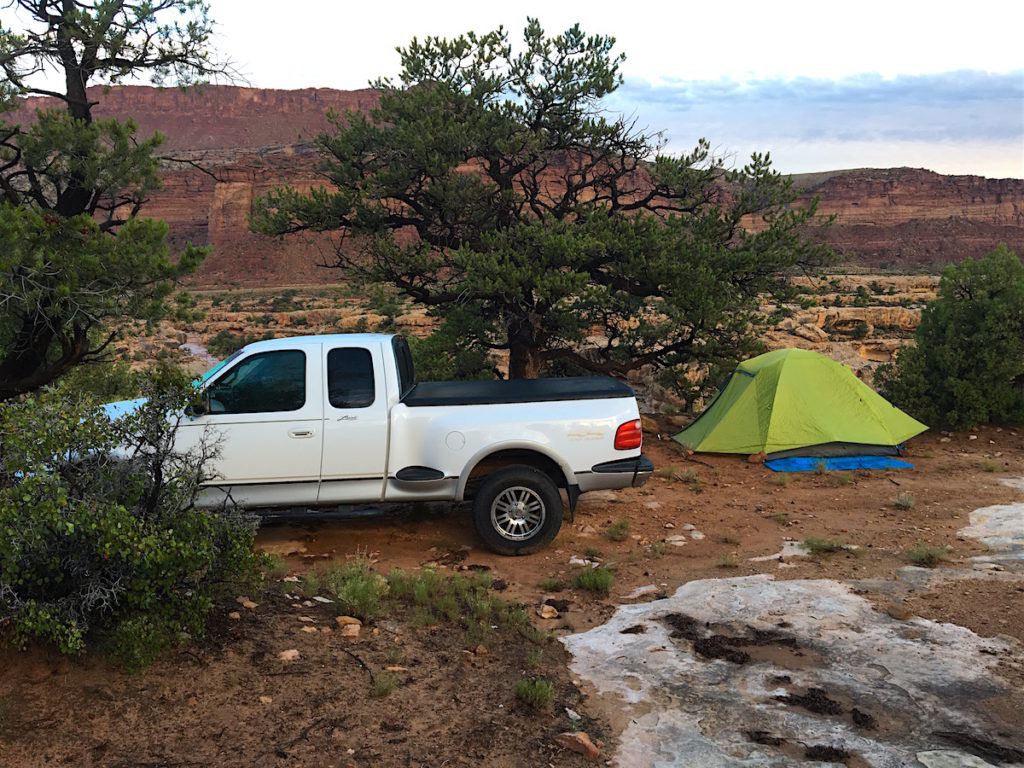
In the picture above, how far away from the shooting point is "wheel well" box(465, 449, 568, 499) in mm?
6758

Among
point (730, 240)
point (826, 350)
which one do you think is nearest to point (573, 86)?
point (730, 240)

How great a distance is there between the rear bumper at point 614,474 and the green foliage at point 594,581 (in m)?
0.80

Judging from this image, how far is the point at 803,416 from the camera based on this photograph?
1054cm

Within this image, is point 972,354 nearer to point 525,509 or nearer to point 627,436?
point 627,436

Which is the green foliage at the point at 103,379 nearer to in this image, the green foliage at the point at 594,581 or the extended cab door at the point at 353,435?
the extended cab door at the point at 353,435

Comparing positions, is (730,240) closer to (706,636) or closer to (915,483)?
(915,483)

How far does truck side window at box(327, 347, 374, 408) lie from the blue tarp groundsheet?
5902 millimetres

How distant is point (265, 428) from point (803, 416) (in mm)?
7281

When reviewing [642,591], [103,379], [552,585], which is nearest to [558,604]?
[552,585]

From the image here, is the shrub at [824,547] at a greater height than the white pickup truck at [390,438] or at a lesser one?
lesser

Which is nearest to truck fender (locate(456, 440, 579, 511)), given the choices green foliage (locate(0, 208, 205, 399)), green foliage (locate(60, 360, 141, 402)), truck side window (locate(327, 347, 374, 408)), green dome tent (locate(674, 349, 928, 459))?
truck side window (locate(327, 347, 374, 408))

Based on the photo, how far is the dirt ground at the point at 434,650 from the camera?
12.0 ft

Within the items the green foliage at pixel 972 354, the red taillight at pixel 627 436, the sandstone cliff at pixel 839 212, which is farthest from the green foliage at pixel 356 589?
the sandstone cliff at pixel 839 212

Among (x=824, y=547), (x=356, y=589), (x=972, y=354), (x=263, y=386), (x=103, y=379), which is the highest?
(x=972, y=354)
